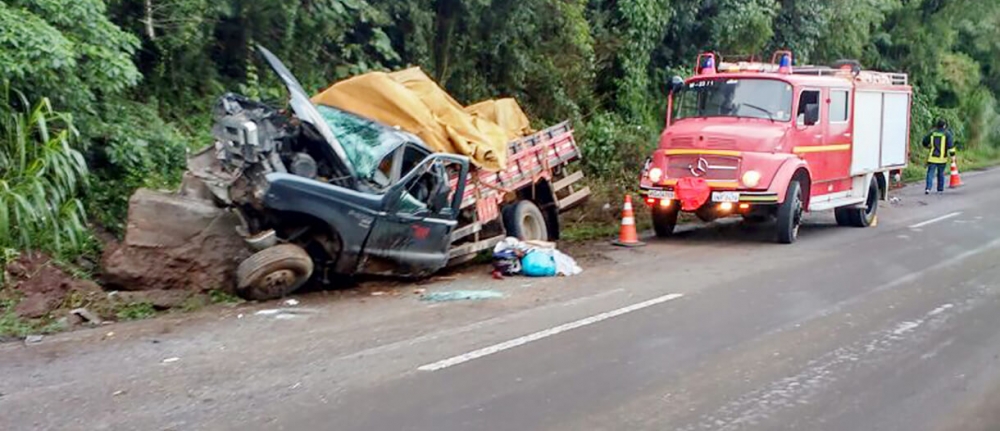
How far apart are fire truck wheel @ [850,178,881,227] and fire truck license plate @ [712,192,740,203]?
3.72m

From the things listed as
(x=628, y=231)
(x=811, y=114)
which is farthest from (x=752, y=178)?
(x=628, y=231)

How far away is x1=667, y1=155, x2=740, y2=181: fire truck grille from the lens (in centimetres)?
1405

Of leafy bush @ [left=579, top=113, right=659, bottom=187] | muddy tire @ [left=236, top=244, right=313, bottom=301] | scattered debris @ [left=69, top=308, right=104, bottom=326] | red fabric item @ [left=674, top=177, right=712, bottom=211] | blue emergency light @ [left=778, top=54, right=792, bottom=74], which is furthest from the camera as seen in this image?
leafy bush @ [left=579, top=113, right=659, bottom=187]

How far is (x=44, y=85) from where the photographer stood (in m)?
10.7

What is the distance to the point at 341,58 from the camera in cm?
1691

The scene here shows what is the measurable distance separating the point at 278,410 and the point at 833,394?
356 centimetres

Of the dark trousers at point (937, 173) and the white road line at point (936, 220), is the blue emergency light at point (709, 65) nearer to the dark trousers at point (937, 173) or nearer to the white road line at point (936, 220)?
the white road line at point (936, 220)

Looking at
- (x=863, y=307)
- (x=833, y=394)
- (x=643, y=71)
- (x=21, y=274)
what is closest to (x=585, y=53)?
(x=643, y=71)

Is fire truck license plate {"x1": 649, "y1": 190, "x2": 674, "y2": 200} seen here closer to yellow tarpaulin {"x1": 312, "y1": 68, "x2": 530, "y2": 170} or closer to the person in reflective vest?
yellow tarpaulin {"x1": 312, "y1": 68, "x2": 530, "y2": 170}

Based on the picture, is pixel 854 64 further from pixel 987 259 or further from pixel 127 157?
pixel 127 157

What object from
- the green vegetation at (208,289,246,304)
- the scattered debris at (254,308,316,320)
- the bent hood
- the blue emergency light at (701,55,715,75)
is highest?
the blue emergency light at (701,55,715,75)

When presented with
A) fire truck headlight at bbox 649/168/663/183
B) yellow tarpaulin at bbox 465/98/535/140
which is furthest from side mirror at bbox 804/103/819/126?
yellow tarpaulin at bbox 465/98/535/140

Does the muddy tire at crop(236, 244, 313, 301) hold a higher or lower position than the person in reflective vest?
higher

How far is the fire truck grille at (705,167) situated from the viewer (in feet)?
→ 46.1
